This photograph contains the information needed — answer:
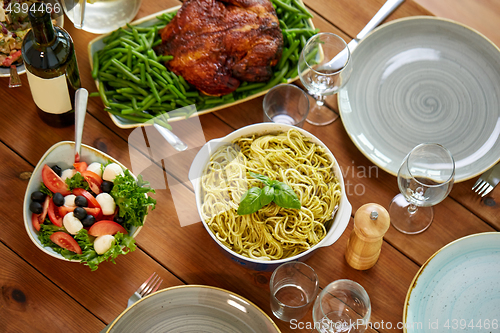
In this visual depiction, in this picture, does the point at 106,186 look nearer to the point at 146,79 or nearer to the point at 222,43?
the point at 146,79

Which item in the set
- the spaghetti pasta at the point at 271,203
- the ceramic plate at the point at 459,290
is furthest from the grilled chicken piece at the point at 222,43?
the ceramic plate at the point at 459,290

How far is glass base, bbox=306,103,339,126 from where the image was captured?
1.89m

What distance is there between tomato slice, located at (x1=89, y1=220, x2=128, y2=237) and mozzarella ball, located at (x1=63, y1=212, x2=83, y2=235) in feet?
0.13

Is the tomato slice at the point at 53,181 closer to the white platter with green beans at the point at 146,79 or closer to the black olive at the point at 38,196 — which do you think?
the black olive at the point at 38,196

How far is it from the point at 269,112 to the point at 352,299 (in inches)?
29.6

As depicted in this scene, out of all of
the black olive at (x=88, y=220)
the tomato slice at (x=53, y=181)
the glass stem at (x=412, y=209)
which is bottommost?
the tomato slice at (x=53, y=181)

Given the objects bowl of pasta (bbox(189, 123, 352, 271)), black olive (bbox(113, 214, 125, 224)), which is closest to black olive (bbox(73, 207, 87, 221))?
black olive (bbox(113, 214, 125, 224))

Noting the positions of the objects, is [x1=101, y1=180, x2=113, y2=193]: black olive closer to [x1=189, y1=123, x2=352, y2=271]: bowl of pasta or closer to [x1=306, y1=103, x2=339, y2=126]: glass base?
[x1=189, y1=123, x2=352, y2=271]: bowl of pasta

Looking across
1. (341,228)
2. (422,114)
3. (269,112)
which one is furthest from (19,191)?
(422,114)

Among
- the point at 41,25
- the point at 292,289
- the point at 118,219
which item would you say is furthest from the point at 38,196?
the point at 292,289

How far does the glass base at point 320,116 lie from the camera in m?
1.89

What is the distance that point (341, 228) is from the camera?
5.16ft

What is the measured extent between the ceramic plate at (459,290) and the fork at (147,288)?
83 cm

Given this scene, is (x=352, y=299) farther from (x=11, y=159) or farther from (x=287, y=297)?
Result: (x=11, y=159)
